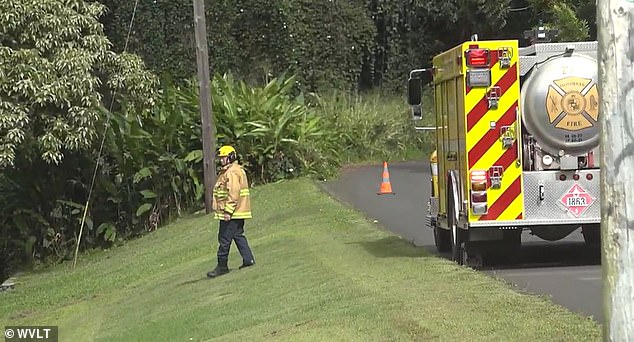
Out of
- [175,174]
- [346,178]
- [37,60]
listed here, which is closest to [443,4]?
[346,178]

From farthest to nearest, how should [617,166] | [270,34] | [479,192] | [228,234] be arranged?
[270,34]
[228,234]
[479,192]
[617,166]

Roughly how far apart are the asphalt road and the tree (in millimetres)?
5633

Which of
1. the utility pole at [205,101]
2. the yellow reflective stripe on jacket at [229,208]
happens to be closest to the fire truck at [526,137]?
the yellow reflective stripe on jacket at [229,208]

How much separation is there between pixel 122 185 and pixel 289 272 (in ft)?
47.2

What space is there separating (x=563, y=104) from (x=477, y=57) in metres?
1.05

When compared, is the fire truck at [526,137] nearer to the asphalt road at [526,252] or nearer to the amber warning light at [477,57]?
the amber warning light at [477,57]

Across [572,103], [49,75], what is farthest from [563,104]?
[49,75]

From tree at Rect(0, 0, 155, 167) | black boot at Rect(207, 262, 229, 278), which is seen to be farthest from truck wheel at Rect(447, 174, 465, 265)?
tree at Rect(0, 0, 155, 167)

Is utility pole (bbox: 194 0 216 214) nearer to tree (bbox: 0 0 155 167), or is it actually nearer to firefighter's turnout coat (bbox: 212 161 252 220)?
tree (bbox: 0 0 155 167)

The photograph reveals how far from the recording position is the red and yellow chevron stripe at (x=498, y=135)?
40.7 feet

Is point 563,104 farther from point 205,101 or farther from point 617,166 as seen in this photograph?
point 205,101

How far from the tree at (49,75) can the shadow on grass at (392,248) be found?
6.93 metres

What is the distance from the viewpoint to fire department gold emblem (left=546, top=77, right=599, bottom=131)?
39.7ft

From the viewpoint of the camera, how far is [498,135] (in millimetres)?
12445
